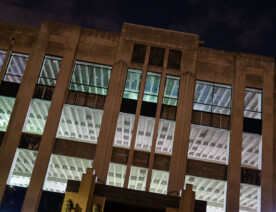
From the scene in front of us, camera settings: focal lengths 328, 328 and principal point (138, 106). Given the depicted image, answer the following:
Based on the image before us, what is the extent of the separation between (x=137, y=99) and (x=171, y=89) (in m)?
3.90

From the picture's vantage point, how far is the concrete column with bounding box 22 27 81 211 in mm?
26344

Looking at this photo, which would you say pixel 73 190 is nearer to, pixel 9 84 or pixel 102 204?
pixel 102 204

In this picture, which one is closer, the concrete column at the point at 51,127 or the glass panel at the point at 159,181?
the concrete column at the point at 51,127

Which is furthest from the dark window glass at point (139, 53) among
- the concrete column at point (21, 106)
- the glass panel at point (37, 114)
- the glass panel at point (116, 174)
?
the glass panel at point (116, 174)

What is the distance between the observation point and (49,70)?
1264 inches

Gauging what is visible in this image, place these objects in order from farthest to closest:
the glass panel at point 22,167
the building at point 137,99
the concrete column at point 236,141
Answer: the building at point 137,99, the glass panel at point 22,167, the concrete column at point 236,141

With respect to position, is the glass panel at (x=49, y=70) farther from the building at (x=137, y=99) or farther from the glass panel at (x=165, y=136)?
the glass panel at (x=165, y=136)

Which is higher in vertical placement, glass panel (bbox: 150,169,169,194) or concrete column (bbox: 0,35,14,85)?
concrete column (bbox: 0,35,14,85)

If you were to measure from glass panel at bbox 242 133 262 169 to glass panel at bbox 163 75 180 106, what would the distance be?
7447mm

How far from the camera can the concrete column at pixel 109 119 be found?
27141 millimetres

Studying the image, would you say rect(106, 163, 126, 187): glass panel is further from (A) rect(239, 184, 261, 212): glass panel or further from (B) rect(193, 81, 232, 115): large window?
(A) rect(239, 184, 261, 212): glass panel

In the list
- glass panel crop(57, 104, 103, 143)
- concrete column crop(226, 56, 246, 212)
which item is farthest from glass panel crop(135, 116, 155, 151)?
concrete column crop(226, 56, 246, 212)

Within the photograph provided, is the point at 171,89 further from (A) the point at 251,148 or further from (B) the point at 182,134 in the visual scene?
(A) the point at 251,148

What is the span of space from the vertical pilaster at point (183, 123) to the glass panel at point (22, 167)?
1249 cm
